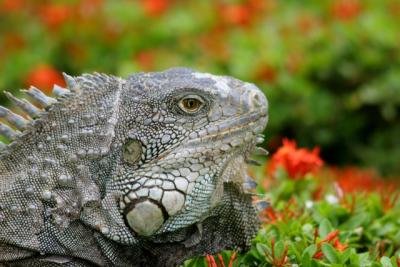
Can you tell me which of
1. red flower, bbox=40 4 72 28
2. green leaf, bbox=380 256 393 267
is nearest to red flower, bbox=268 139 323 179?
green leaf, bbox=380 256 393 267

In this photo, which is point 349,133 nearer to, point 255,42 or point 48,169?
point 255,42

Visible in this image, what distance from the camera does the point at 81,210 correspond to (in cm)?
397

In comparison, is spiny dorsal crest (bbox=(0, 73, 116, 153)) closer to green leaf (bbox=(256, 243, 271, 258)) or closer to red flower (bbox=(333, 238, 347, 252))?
green leaf (bbox=(256, 243, 271, 258))

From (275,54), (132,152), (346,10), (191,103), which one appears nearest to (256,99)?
(191,103)

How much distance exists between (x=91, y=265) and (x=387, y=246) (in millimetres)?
2024

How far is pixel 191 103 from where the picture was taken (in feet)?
13.5

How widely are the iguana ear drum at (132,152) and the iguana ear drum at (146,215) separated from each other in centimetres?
23

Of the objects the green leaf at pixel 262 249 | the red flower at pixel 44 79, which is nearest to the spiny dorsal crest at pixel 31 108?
the green leaf at pixel 262 249

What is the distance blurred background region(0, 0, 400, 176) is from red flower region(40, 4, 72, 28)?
0.05 ft

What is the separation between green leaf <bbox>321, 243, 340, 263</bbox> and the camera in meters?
→ 4.33

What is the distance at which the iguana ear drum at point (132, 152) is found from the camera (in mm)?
4047

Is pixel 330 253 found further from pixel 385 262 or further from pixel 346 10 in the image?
pixel 346 10

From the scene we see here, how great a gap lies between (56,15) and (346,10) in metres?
4.08

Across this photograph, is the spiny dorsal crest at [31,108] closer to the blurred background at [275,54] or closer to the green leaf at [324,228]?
the green leaf at [324,228]
